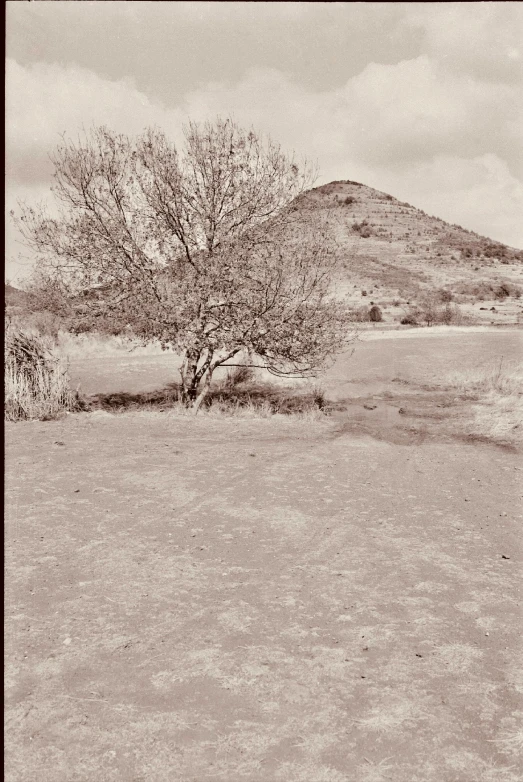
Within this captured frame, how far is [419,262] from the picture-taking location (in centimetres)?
6488

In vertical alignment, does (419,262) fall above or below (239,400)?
above

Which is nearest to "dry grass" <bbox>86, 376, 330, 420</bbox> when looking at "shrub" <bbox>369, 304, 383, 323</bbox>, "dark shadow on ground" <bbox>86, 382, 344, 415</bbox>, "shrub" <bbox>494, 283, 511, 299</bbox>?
"dark shadow on ground" <bbox>86, 382, 344, 415</bbox>

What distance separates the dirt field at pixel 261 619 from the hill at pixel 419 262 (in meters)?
22.9

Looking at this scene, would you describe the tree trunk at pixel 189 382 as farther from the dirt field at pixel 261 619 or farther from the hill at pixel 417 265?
the hill at pixel 417 265

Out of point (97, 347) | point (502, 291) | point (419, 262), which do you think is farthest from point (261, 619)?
point (419, 262)

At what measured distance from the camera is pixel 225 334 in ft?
37.5

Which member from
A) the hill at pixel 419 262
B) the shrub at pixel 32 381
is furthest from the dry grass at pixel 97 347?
the shrub at pixel 32 381

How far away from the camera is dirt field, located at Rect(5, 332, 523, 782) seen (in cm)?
293

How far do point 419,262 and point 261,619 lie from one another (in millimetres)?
64284

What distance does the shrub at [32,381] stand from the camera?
11.7 m

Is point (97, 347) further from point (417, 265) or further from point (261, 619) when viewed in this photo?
point (417, 265)

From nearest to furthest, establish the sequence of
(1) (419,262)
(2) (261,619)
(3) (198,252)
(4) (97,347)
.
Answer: (2) (261,619), (3) (198,252), (4) (97,347), (1) (419,262)

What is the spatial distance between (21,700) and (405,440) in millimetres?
7926

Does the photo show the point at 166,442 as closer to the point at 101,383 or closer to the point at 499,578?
the point at 499,578
